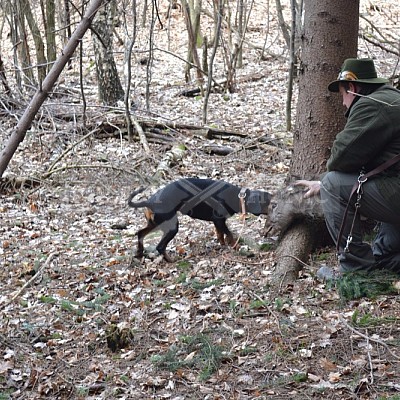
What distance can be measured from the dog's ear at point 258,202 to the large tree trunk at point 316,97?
657 millimetres

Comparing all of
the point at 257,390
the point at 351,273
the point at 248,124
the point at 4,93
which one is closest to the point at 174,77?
the point at 248,124

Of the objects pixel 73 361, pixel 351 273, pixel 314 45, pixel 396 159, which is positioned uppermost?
pixel 314 45

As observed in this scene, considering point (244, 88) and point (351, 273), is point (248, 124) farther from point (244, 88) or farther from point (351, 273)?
point (351, 273)

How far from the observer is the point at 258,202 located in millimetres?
6621

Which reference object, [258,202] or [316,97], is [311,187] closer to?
[316,97]

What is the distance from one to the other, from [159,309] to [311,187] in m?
1.74

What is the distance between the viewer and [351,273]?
5.20 metres

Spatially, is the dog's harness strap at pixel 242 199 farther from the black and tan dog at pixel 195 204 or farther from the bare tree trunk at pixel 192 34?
the bare tree trunk at pixel 192 34

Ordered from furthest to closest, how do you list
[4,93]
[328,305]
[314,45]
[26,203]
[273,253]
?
[4,93], [26,203], [273,253], [314,45], [328,305]

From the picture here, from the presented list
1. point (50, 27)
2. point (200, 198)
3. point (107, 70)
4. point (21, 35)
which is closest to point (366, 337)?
point (200, 198)

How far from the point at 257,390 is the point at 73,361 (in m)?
1.60

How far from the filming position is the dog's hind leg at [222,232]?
689cm

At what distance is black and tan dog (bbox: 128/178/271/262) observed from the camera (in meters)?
6.73

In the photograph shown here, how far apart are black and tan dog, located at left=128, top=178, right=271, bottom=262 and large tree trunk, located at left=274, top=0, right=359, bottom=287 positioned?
82cm
